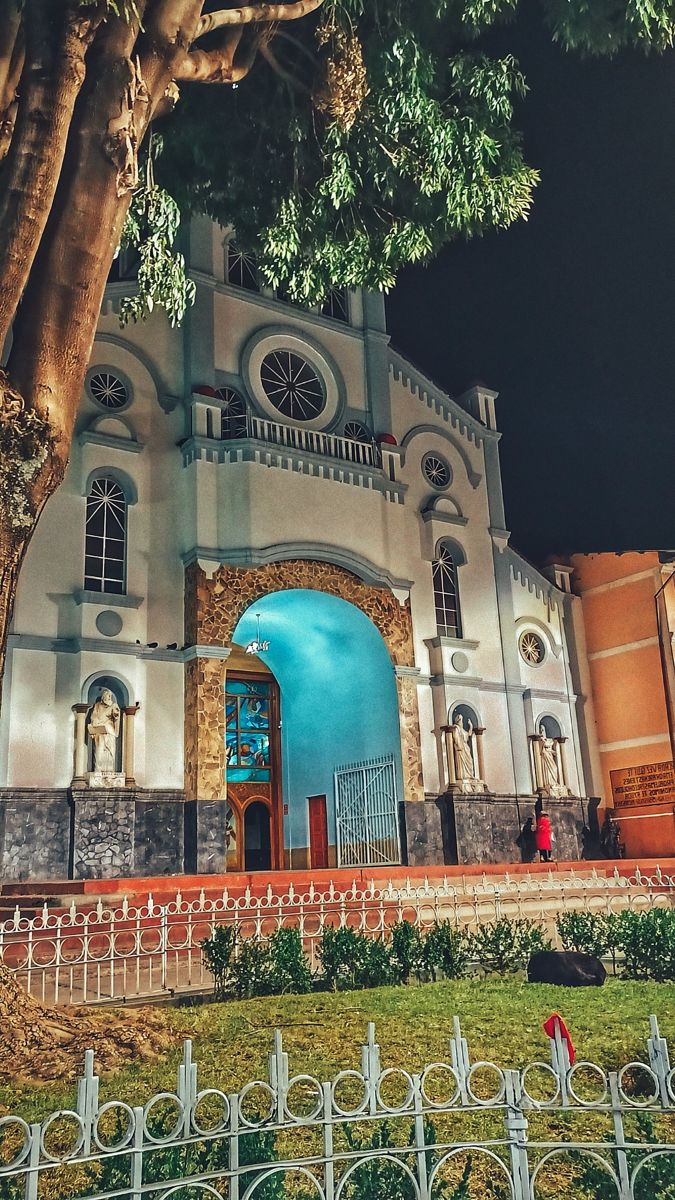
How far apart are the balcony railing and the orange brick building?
22.9ft

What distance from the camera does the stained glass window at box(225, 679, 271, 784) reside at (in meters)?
19.8

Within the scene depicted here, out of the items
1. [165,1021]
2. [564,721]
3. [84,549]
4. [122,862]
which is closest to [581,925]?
[165,1021]

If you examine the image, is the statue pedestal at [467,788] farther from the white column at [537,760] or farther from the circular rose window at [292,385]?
the circular rose window at [292,385]

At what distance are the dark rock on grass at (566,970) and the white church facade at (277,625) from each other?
8.41 metres

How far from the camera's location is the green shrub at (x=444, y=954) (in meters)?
8.52

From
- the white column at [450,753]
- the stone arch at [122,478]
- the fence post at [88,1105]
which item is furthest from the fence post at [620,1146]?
the white column at [450,753]

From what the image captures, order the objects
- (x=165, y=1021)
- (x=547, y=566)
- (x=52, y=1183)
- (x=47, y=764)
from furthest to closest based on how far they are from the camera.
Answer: (x=547, y=566), (x=47, y=764), (x=165, y=1021), (x=52, y=1183)

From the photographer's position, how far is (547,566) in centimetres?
2277

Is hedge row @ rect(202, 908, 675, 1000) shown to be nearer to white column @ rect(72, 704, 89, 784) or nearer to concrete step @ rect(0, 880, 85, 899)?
concrete step @ rect(0, 880, 85, 899)

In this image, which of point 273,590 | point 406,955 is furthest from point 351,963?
point 273,590

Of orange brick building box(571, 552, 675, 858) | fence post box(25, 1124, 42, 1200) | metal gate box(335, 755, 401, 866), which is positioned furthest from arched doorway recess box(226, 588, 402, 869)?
fence post box(25, 1124, 42, 1200)

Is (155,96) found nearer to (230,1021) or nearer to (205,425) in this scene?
(230,1021)

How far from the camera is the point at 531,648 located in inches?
851

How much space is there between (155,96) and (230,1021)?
262 inches
